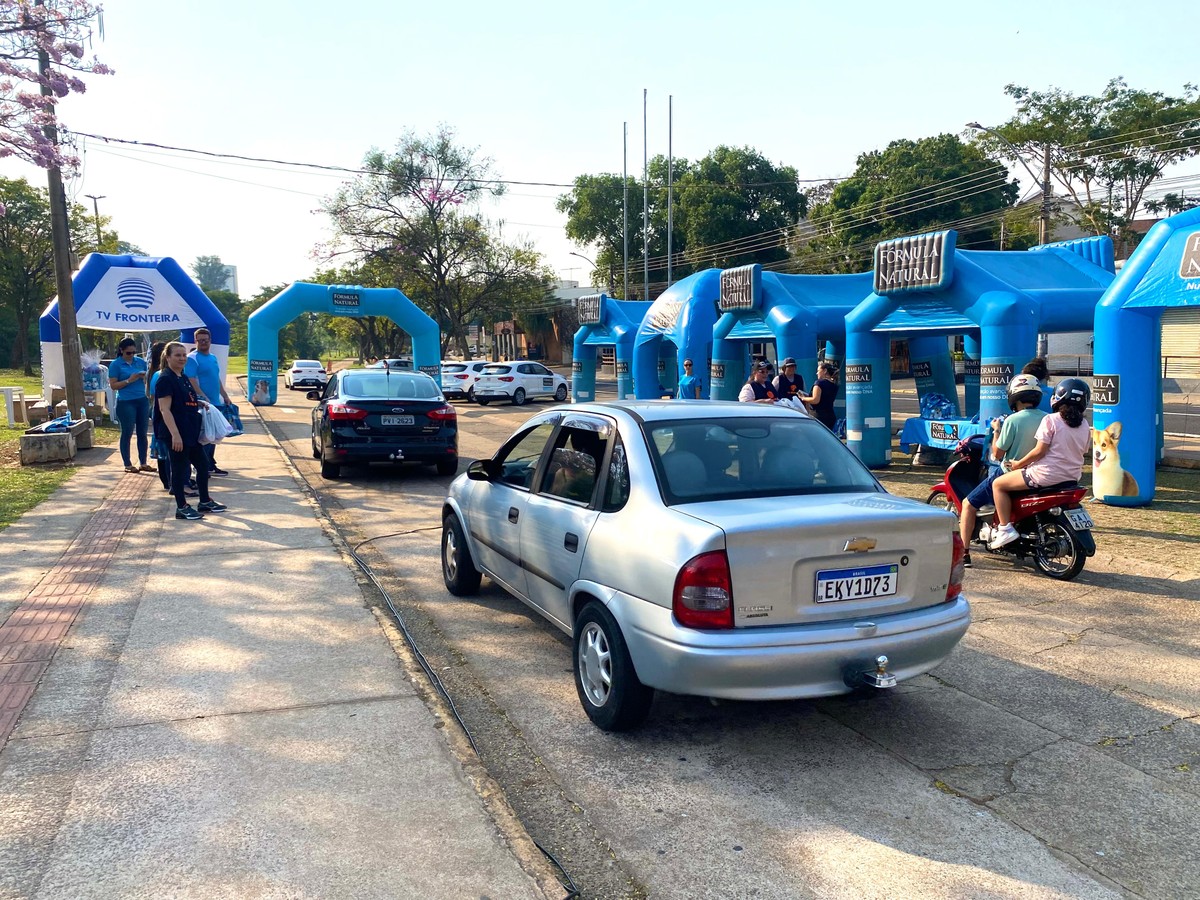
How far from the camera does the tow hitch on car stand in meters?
3.78

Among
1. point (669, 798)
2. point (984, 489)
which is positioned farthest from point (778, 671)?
point (984, 489)

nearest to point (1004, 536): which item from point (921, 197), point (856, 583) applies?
point (856, 583)

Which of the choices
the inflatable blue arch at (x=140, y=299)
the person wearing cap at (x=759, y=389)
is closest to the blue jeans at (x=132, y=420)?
the inflatable blue arch at (x=140, y=299)

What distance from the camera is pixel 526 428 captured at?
5.82 meters

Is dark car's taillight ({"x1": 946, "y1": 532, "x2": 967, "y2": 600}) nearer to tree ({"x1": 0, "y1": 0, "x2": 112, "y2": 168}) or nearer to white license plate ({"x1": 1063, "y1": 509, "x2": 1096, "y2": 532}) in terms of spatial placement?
white license plate ({"x1": 1063, "y1": 509, "x2": 1096, "y2": 532})

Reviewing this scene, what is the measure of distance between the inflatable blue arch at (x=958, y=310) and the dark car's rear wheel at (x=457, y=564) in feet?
24.4

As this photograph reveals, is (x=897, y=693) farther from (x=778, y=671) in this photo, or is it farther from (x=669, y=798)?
(x=669, y=798)

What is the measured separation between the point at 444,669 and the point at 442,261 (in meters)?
43.8

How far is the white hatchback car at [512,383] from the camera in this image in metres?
30.8

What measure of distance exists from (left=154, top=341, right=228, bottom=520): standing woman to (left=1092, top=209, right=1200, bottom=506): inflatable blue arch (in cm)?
937

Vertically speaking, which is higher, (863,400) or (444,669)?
(863,400)

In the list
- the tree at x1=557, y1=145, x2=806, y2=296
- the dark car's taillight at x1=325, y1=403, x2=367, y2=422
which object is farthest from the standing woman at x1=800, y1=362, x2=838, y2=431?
the tree at x1=557, y1=145, x2=806, y2=296

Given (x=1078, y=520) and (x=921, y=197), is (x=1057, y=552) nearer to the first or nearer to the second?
(x=1078, y=520)

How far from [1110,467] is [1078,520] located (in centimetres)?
345
